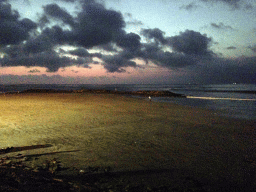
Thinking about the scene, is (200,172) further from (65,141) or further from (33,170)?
(65,141)

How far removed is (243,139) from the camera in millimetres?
8352

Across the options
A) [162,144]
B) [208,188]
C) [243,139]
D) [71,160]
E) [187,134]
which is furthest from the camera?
[187,134]

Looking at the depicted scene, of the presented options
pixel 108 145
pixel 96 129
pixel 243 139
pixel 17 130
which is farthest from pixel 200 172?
pixel 17 130

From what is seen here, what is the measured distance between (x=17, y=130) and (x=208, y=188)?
9.04m

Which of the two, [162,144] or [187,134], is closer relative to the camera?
[162,144]

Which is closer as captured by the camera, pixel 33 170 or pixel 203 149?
pixel 33 170

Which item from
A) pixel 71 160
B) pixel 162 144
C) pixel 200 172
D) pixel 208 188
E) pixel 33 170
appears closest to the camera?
pixel 208 188

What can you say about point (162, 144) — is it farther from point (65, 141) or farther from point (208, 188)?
point (65, 141)

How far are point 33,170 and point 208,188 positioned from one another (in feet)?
14.6

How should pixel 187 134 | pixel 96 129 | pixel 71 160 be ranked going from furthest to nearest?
pixel 96 129, pixel 187 134, pixel 71 160

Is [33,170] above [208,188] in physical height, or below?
above

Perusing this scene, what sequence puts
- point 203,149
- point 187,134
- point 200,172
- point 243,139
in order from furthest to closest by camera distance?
point 187,134 < point 243,139 < point 203,149 < point 200,172

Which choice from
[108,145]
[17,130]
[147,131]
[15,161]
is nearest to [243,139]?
[147,131]

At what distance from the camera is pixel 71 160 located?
5840mm
